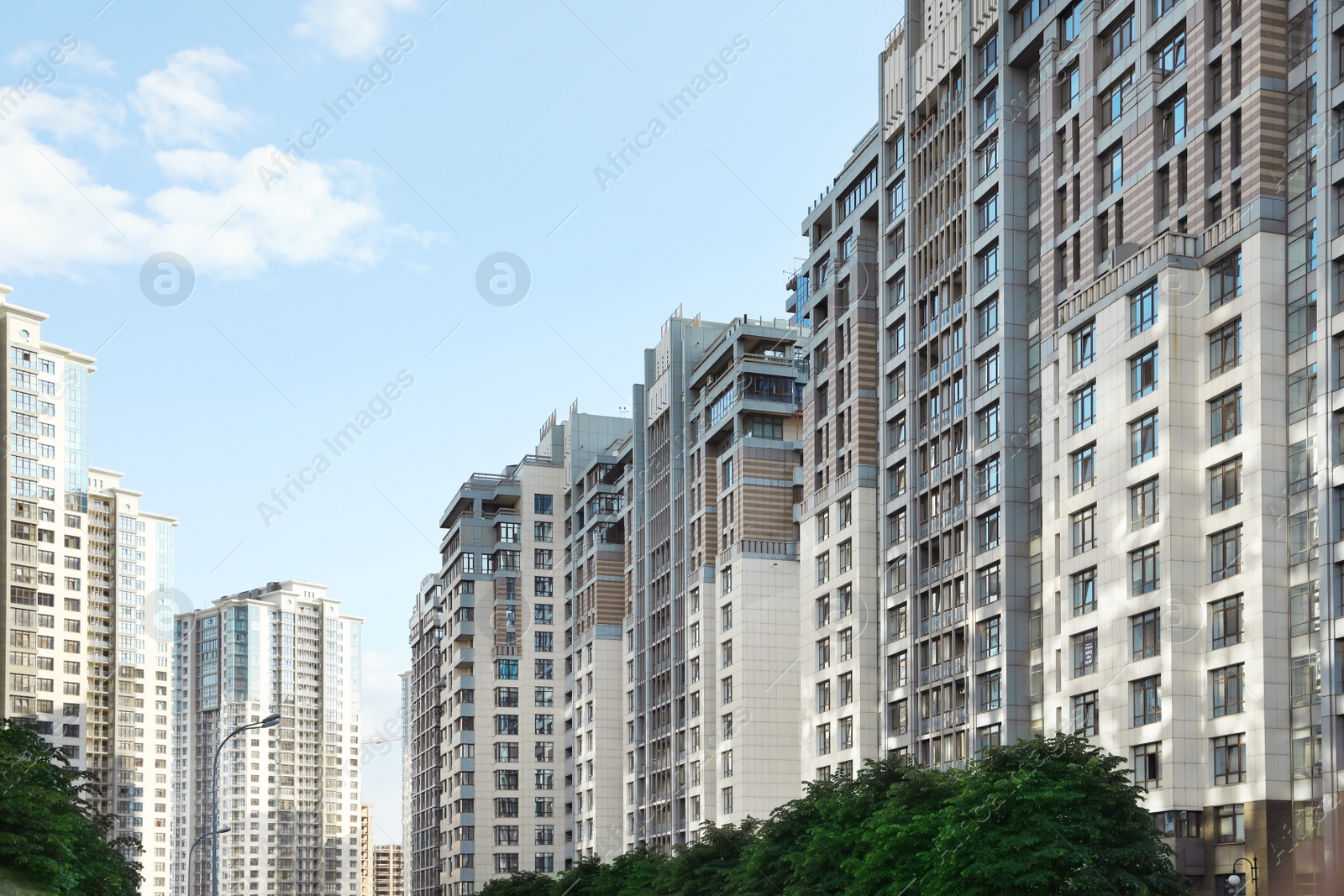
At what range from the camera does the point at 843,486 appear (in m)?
81.1

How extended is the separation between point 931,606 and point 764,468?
77.7 ft

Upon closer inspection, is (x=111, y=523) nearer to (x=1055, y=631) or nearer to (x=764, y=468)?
(x=764, y=468)

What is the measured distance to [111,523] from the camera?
526ft

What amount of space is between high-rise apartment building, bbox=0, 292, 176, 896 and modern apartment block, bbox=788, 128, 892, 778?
7344 centimetres

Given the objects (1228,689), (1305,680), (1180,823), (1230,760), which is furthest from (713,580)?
(1305,680)

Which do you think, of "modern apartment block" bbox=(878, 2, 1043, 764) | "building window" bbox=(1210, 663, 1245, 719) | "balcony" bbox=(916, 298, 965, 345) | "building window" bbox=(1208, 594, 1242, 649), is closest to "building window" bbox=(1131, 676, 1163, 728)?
"building window" bbox=(1210, 663, 1245, 719)

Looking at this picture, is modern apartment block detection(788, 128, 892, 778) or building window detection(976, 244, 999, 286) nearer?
building window detection(976, 244, 999, 286)

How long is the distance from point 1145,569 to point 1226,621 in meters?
3.95

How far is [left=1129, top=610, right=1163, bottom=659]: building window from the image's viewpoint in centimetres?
5372

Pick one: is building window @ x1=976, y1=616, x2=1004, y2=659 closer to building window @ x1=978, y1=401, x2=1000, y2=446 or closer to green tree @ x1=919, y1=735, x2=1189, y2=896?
building window @ x1=978, y1=401, x2=1000, y2=446

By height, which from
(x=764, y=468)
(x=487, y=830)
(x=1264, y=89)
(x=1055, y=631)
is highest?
(x=1264, y=89)

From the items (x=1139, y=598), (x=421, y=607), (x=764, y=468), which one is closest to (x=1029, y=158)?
(x=1139, y=598)

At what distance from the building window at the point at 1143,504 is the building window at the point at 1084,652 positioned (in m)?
4.96

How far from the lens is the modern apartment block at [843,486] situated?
7769 cm
